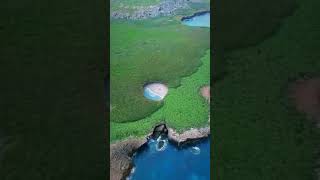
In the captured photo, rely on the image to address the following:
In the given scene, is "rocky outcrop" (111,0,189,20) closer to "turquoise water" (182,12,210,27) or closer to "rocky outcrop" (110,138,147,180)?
"turquoise water" (182,12,210,27)

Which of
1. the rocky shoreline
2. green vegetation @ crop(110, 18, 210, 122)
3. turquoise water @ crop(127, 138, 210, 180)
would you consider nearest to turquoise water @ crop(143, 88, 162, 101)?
green vegetation @ crop(110, 18, 210, 122)

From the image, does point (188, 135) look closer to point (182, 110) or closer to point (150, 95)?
point (182, 110)

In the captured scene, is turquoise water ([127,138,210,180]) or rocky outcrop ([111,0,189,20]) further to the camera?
rocky outcrop ([111,0,189,20])

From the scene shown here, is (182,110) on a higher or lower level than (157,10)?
lower
